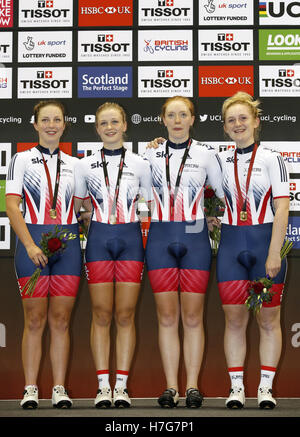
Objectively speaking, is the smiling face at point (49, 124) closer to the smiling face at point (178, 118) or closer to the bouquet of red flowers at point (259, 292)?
the smiling face at point (178, 118)

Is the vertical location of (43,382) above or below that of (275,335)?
below

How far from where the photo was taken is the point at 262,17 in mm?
5449

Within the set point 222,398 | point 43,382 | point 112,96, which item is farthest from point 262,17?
point 43,382

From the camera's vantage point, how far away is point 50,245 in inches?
173

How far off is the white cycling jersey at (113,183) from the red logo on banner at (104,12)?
1394mm

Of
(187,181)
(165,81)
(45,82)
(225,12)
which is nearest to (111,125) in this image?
(187,181)

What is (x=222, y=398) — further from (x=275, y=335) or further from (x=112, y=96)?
(x=112, y=96)

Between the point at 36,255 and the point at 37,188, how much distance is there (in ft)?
1.66

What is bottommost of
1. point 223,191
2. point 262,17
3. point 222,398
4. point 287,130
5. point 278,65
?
point 222,398

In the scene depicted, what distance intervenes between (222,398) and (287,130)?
2236mm

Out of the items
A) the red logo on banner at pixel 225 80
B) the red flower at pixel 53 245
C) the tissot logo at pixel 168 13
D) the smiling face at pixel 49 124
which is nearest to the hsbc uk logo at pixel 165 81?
the red logo on banner at pixel 225 80

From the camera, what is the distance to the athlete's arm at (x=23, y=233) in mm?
4402

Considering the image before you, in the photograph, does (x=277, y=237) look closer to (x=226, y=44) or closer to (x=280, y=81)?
(x=280, y=81)
